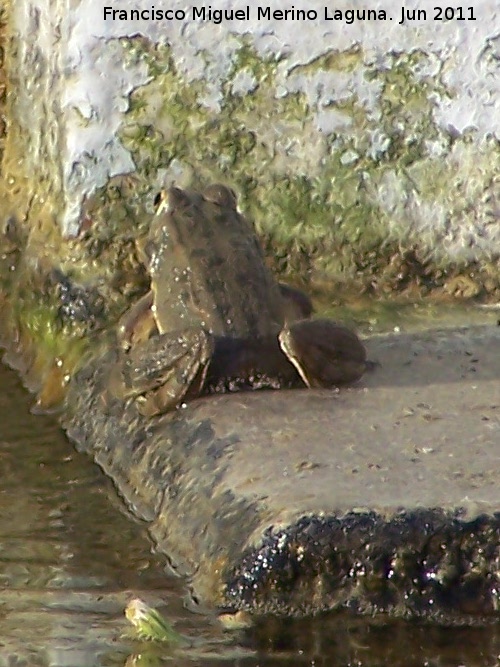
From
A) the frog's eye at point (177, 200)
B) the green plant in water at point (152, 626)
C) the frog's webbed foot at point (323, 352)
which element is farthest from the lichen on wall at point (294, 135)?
the green plant in water at point (152, 626)

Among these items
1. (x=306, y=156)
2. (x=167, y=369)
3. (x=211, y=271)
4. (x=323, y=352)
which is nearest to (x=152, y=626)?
(x=167, y=369)

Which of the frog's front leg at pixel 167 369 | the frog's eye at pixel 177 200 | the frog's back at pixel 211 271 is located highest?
the frog's eye at pixel 177 200

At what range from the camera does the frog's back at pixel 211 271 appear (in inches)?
210

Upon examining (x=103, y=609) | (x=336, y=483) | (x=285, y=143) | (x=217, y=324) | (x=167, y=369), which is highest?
(x=285, y=143)

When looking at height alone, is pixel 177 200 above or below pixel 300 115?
below

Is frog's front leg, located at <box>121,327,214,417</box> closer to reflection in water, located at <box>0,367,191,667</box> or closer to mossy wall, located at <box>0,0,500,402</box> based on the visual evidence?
reflection in water, located at <box>0,367,191,667</box>

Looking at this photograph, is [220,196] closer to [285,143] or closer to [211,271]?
[211,271]

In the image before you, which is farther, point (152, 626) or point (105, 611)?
point (105, 611)

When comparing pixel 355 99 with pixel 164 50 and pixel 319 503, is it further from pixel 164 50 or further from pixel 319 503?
pixel 319 503

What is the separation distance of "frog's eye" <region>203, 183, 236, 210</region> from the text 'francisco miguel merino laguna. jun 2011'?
0.86m

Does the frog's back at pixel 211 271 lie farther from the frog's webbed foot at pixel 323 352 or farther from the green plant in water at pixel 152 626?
the green plant in water at pixel 152 626

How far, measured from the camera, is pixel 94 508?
521 cm

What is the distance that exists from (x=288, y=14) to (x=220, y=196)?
956 millimetres

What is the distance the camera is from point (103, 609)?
4398 mm
